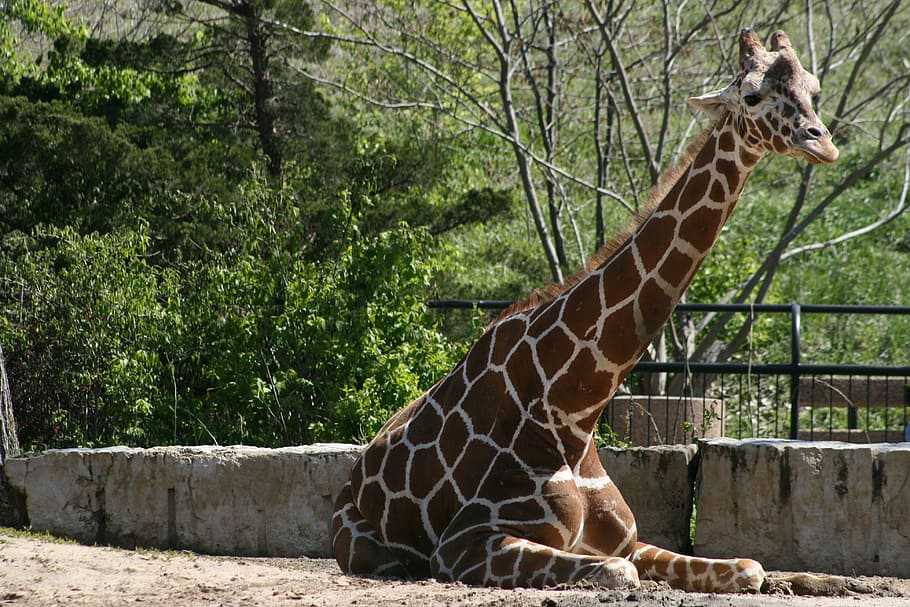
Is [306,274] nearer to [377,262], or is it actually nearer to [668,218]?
[377,262]

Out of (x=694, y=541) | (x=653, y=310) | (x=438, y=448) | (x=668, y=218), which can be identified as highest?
(x=668, y=218)

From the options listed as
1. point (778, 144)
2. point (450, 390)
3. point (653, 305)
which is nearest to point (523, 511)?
point (450, 390)

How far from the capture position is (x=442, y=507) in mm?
5809

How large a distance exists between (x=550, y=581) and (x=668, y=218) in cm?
165

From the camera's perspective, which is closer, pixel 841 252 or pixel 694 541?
pixel 694 541

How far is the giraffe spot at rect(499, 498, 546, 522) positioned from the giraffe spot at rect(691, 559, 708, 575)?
68 centimetres

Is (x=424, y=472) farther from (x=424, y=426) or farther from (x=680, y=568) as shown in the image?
(x=680, y=568)

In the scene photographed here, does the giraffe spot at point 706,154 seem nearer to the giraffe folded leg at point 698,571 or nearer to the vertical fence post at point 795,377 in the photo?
the giraffe folded leg at point 698,571

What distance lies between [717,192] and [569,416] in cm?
119

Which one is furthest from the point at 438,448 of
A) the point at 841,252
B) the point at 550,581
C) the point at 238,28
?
the point at 841,252

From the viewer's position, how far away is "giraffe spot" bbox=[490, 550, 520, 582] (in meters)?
5.30

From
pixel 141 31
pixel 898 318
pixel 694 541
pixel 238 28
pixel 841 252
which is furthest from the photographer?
pixel 841 252

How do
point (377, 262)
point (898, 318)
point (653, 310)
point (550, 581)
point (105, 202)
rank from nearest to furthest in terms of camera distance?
point (550, 581), point (653, 310), point (377, 262), point (105, 202), point (898, 318)

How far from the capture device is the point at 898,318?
1727 centimetres
